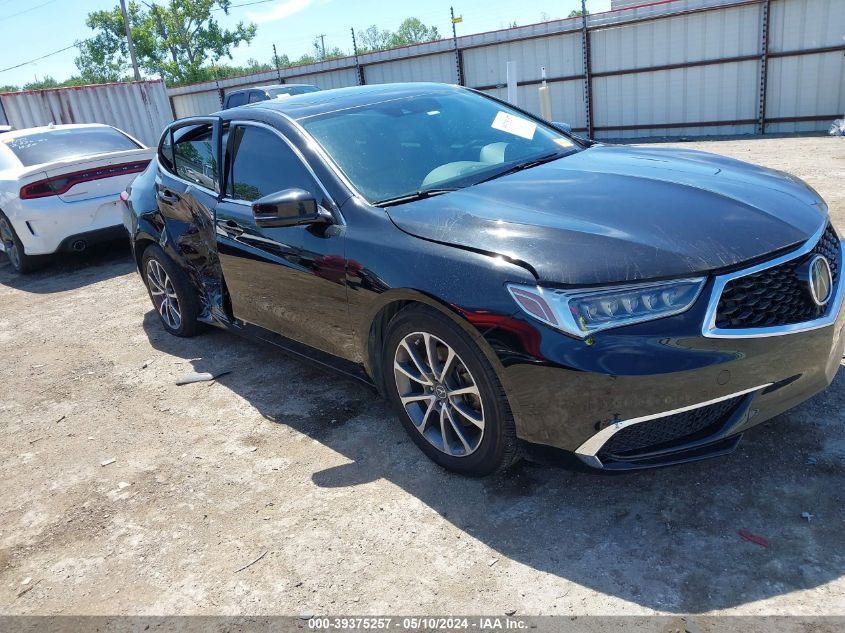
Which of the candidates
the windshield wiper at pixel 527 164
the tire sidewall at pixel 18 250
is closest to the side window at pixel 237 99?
the tire sidewall at pixel 18 250

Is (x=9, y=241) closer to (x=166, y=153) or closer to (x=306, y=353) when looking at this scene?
(x=166, y=153)

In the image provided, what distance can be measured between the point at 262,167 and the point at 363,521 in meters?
2.03

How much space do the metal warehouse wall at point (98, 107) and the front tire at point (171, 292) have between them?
1080 centimetres

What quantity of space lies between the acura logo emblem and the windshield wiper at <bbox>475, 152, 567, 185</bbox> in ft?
4.72

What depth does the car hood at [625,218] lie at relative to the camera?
2.46 metres

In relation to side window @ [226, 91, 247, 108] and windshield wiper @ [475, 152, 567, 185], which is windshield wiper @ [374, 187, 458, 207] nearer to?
windshield wiper @ [475, 152, 567, 185]

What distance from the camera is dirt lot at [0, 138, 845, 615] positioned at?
2.38 m

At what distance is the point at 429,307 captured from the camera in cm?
282

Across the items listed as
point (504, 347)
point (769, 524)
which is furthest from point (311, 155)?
point (769, 524)

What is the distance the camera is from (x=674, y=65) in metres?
14.5

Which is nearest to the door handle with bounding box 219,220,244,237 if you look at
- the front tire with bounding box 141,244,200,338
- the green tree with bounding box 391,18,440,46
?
the front tire with bounding box 141,244,200,338

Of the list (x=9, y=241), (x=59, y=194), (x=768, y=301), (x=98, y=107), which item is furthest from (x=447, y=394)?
(x=98, y=107)

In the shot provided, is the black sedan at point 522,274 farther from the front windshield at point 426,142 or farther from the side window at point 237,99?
the side window at point 237,99

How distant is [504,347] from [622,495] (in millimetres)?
847
